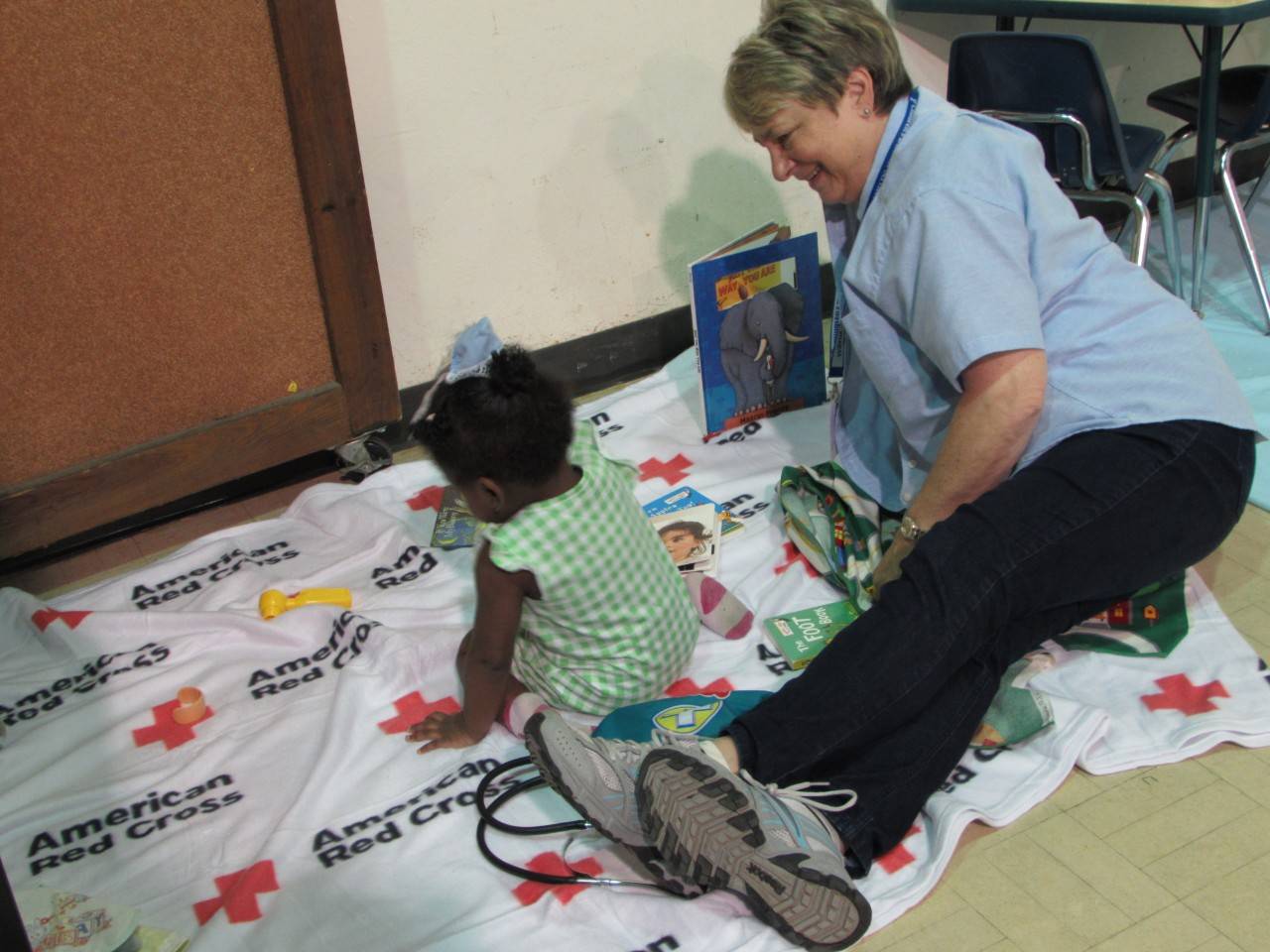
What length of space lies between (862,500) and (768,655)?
298 mm

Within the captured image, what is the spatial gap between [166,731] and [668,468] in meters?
1.06

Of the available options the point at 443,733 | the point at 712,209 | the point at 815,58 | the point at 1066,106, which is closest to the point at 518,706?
the point at 443,733

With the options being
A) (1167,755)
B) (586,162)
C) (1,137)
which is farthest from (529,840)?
(586,162)

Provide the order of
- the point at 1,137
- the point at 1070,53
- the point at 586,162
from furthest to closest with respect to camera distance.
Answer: the point at 586,162 → the point at 1070,53 → the point at 1,137

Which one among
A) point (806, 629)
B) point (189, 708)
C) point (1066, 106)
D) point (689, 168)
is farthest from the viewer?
point (689, 168)

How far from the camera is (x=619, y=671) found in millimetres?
1721

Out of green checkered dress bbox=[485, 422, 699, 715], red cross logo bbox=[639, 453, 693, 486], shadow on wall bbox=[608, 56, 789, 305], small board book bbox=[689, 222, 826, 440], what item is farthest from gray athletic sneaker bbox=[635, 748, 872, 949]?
shadow on wall bbox=[608, 56, 789, 305]

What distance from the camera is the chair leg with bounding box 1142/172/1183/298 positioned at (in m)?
2.79

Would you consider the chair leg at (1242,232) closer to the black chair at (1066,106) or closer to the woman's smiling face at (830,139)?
the black chair at (1066,106)

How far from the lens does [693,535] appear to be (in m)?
2.15

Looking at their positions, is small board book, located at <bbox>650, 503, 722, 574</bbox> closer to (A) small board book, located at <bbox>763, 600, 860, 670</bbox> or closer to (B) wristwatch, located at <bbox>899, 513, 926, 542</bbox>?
(A) small board book, located at <bbox>763, 600, 860, 670</bbox>

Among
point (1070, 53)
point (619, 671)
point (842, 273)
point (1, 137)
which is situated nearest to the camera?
point (619, 671)

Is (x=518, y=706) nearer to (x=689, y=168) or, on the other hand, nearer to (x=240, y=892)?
(x=240, y=892)

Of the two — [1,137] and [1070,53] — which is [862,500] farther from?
[1,137]
